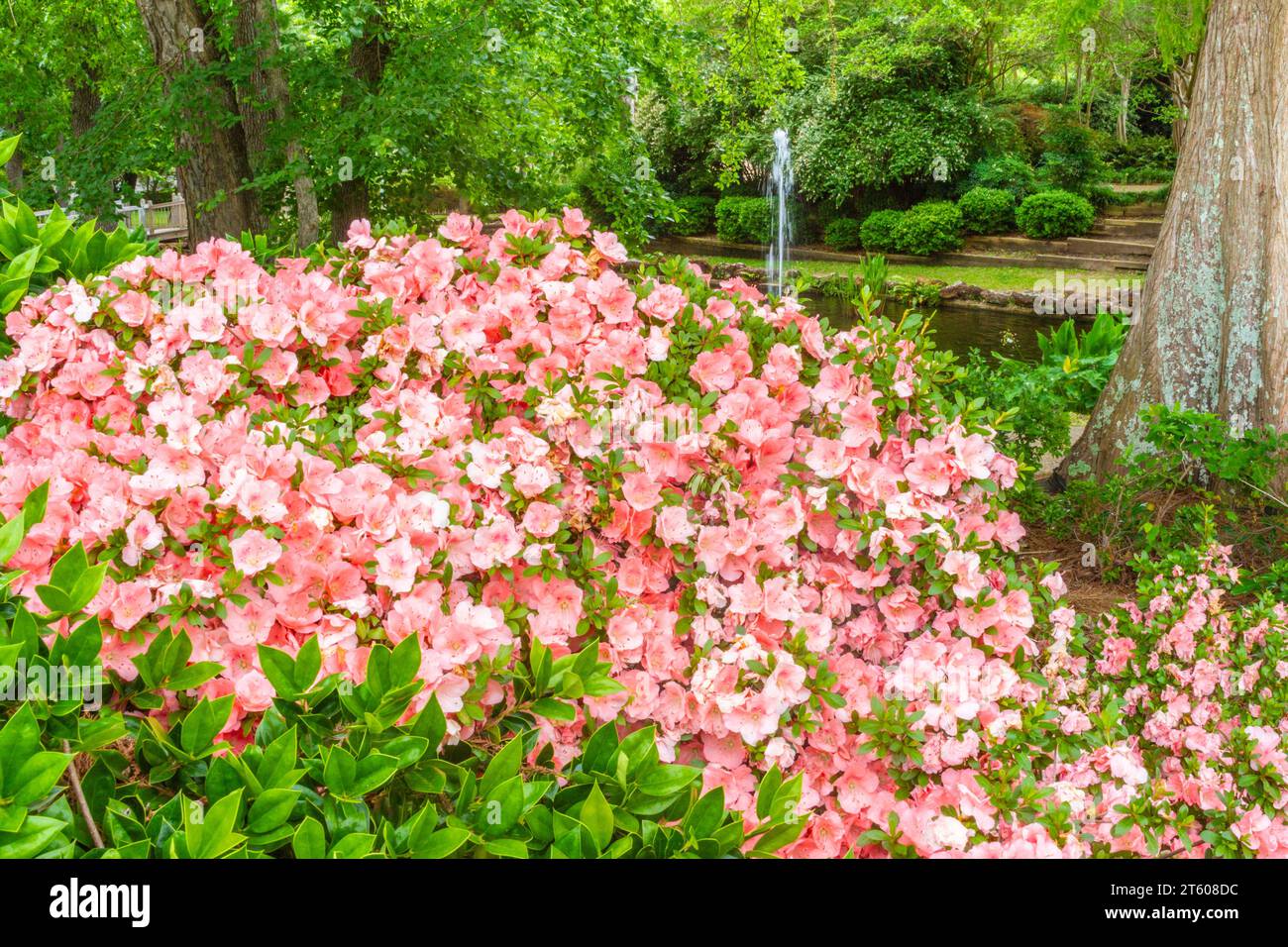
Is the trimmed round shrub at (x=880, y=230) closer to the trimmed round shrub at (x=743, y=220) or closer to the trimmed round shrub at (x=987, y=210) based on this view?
the trimmed round shrub at (x=987, y=210)

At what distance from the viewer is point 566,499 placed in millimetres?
2107

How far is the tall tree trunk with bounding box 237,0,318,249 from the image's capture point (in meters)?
6.45

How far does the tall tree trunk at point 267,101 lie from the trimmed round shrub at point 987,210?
1452 centimetres

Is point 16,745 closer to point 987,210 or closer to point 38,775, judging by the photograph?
point 38,775

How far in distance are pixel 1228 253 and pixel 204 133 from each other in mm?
6123

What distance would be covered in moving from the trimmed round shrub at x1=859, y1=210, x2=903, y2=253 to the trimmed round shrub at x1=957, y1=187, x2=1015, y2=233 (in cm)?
120

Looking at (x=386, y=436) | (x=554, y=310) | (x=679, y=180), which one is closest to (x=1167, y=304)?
(x=554, y=310)

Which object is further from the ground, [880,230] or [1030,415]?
[880,230]

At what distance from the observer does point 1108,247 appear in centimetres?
1709

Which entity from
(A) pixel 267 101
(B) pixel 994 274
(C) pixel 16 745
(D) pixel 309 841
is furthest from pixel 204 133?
(B) pixel 994 274

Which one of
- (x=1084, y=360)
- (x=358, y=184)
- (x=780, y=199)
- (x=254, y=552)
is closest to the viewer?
(x=254, y=552)

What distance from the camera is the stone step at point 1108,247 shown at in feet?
54.8

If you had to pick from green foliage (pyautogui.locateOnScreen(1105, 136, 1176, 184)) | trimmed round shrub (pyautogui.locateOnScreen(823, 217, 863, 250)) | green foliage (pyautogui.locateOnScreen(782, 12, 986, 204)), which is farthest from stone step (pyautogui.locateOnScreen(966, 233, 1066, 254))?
green foliage (pyautogui.locateOnScreen(1105, 136, 1176, 184))

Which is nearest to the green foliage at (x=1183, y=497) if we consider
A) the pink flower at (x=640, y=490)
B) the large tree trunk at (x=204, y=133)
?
the pink flower at (x=640, y=490)
